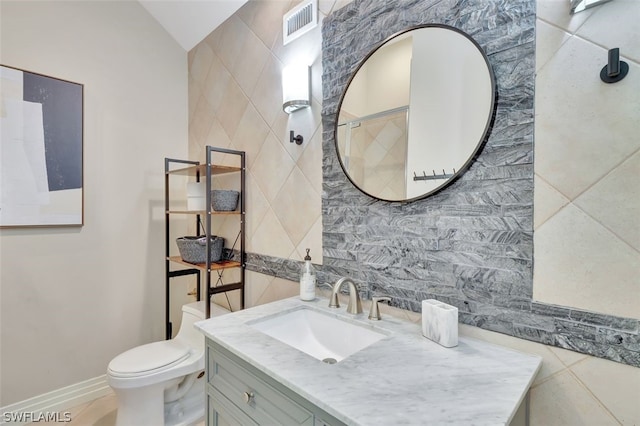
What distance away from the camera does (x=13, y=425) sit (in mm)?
1714

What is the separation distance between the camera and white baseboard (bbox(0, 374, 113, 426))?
5.65ft

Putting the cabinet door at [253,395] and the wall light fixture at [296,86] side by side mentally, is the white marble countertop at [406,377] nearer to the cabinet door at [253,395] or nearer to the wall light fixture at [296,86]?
the cabinet door at [253,395]

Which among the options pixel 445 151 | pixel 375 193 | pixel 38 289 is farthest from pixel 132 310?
pixel 445 151

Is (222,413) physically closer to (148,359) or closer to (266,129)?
A: (148,359)

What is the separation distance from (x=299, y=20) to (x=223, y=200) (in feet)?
3.53

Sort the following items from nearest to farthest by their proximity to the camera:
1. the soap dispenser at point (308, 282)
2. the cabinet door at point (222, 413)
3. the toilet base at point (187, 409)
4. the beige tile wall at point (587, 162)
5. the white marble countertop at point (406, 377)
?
the white marble countertop at point (406, 377), the beige tile wall at point (587, 162), the cabinet door at point (222, 413), the soap dispenser at point (308, 282), the toilet base at point (187, 409)

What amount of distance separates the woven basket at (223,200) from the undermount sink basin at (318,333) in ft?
2.85

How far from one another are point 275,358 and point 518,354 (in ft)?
2.26

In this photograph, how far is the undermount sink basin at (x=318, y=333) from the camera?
111 cm

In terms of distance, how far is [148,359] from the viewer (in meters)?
1.62

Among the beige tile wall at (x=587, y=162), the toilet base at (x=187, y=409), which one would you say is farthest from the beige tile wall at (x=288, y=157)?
the toilet base at (x=187, y=409)

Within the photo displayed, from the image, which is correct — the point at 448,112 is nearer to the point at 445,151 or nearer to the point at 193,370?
the point at 445,151

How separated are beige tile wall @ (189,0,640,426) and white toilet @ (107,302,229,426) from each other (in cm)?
45

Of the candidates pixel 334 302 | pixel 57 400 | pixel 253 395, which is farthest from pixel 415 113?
pixel 57 400
